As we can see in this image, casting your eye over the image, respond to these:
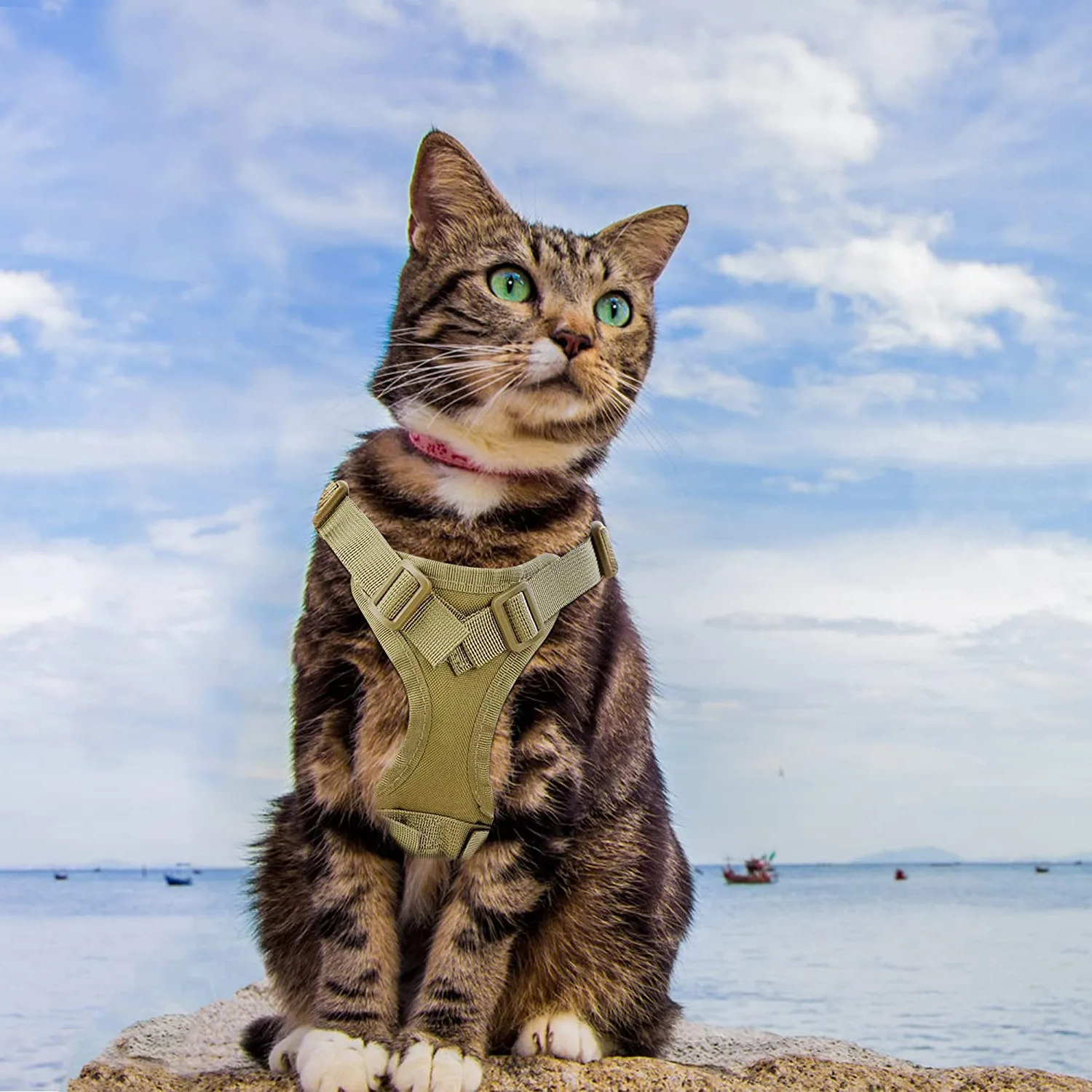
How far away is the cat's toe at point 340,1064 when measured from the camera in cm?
248

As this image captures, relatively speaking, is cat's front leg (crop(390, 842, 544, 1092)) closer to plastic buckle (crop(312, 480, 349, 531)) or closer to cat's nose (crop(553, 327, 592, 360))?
plastic buckle (crop(312, 480, 349, 531))

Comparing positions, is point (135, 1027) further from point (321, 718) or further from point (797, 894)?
point (797, 894)

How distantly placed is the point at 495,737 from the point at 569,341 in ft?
2.86

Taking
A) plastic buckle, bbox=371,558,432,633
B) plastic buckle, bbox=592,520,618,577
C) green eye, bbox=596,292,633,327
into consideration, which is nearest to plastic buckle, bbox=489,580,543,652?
plastic buckle, bbox=371,558,432,633

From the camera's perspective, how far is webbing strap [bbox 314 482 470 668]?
256 cm

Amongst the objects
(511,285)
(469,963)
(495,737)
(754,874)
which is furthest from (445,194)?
(754,874)

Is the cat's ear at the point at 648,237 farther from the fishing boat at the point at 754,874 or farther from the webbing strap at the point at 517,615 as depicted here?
the fishing boat at the point at 754,874

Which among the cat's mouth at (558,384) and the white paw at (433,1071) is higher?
the cat's mouth at (558,384)

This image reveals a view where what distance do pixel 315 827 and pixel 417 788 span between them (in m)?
0.31

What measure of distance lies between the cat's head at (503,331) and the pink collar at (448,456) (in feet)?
0.04

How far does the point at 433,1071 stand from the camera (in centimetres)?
248

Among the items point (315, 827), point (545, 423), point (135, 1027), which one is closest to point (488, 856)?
point (315, 827)

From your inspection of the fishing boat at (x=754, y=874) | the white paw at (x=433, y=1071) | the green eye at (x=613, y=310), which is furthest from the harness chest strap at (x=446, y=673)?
the fishing boat at (x=754, y=874)

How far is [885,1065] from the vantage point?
12.5 ft
